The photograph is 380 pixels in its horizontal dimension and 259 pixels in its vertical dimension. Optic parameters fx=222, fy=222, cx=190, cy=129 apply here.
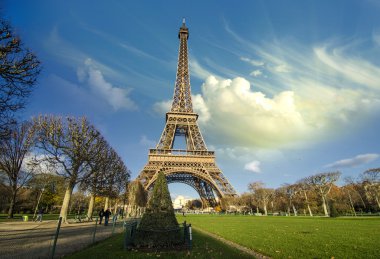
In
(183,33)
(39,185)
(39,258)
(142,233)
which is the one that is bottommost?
(39,258)

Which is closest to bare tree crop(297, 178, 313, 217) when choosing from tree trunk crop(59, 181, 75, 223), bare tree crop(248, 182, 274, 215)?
bare tree crop(248, 182, 274, 215)

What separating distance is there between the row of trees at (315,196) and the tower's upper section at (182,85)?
2669 centimetres

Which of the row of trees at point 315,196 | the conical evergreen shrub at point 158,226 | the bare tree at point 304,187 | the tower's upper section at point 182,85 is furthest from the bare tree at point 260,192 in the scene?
the conical evergreen shrub at point 158,226

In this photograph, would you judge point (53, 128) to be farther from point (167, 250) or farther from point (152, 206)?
point (167, 250)

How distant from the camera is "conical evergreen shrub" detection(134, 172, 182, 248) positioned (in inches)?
360

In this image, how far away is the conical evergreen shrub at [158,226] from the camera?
914 centimetres

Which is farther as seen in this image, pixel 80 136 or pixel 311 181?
pixel 311 181

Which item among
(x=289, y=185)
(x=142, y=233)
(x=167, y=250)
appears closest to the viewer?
(x=167, y=250)

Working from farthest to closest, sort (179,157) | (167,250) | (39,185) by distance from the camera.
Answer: (179,157) < (39,185) < (167,250)

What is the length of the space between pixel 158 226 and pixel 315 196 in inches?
2426

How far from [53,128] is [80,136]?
2689mm

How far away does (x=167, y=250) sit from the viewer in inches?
346

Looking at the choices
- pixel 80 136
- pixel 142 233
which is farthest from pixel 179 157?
pixel 142 233

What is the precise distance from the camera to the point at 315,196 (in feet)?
192
